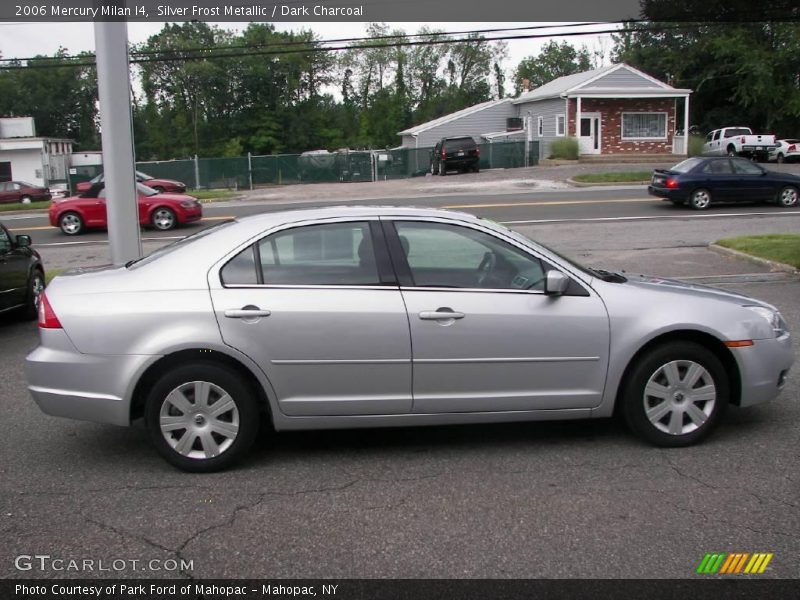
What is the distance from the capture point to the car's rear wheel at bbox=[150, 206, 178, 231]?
75.0 feet

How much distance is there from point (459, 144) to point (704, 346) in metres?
37.1

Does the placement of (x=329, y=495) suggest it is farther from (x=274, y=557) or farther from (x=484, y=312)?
(x=484, y=312)

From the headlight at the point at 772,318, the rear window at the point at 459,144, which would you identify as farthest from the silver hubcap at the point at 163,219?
the rear window at the point at 459,144

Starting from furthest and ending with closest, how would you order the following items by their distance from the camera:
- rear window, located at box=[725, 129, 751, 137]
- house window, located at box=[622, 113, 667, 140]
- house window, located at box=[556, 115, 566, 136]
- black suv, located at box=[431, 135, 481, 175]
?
rear window, located at box=[725, 129, 751, 137]
house window, located at box=[556, 115, 566, 136]
house window, located at box=[622, 113, 667, 140]
black suv, located at box=[431, 135, 481, 175]

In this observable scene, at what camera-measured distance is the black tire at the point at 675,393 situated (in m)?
5.13

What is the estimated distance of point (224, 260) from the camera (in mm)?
5051

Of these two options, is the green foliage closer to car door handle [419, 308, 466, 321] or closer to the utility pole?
car door handle [419, 308, 466, 321]

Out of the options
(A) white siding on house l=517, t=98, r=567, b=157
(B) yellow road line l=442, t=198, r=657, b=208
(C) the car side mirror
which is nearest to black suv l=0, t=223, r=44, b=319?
(C) the car side mirror

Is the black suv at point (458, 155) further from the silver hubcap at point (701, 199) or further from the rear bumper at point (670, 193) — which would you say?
the silver hubcap at point (701, 199)

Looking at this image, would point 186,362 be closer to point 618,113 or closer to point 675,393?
point 675,393

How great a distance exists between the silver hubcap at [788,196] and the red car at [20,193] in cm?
3387

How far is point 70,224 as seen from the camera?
2298 cm

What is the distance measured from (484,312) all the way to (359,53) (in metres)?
83.0
